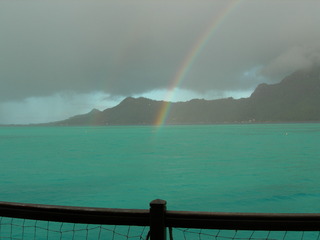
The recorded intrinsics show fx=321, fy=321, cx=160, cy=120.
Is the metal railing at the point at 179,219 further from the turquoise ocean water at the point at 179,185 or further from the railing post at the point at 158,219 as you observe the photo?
the turquoise ocean water at the point at 179,185

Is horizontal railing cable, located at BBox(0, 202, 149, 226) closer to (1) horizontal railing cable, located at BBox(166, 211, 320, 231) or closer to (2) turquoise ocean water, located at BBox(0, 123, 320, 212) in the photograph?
(1) horizontal railing cable, located at BBox(166, 211, 320, 231)

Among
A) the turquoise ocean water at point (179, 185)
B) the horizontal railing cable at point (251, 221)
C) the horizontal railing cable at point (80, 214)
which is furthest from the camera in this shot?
the turquoise ocean water at point (179, 185)

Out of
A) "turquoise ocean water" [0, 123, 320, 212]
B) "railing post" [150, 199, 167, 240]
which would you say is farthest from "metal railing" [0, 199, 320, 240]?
"turquoise ocean water" [0, 123, 320, 212]

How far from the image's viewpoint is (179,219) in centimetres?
165

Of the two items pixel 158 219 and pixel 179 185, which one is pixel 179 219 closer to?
pixel 158 219

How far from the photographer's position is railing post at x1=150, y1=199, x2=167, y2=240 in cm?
165

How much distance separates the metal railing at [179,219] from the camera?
160 cm

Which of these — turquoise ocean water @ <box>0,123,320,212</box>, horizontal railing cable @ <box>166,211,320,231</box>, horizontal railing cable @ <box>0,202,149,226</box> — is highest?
turquoise ocean water @ <box>0,123,320,212</box>

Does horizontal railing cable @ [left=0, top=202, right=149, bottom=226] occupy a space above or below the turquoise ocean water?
below

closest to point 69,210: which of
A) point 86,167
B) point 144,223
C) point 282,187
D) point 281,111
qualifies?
point 144,223

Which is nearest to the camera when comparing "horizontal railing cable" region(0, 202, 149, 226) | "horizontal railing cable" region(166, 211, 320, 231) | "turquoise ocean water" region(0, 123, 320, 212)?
"horizontal railing cable" region(166, 211, 320, 231)

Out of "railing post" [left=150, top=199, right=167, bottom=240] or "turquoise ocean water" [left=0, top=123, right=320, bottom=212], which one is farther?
"turquoise ocean water" [left=0, top=123, right=320, bottom=212]

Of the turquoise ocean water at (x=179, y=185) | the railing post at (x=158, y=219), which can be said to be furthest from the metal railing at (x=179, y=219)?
the turquoise ocean water at (x=179, y=185)

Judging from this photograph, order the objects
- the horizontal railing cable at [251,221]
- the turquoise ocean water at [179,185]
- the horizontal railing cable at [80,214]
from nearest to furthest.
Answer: the horizontal railing cable at [251,221] < the horizontal railing cable at [80,214] < the turquoise ocean water at [179,185]
